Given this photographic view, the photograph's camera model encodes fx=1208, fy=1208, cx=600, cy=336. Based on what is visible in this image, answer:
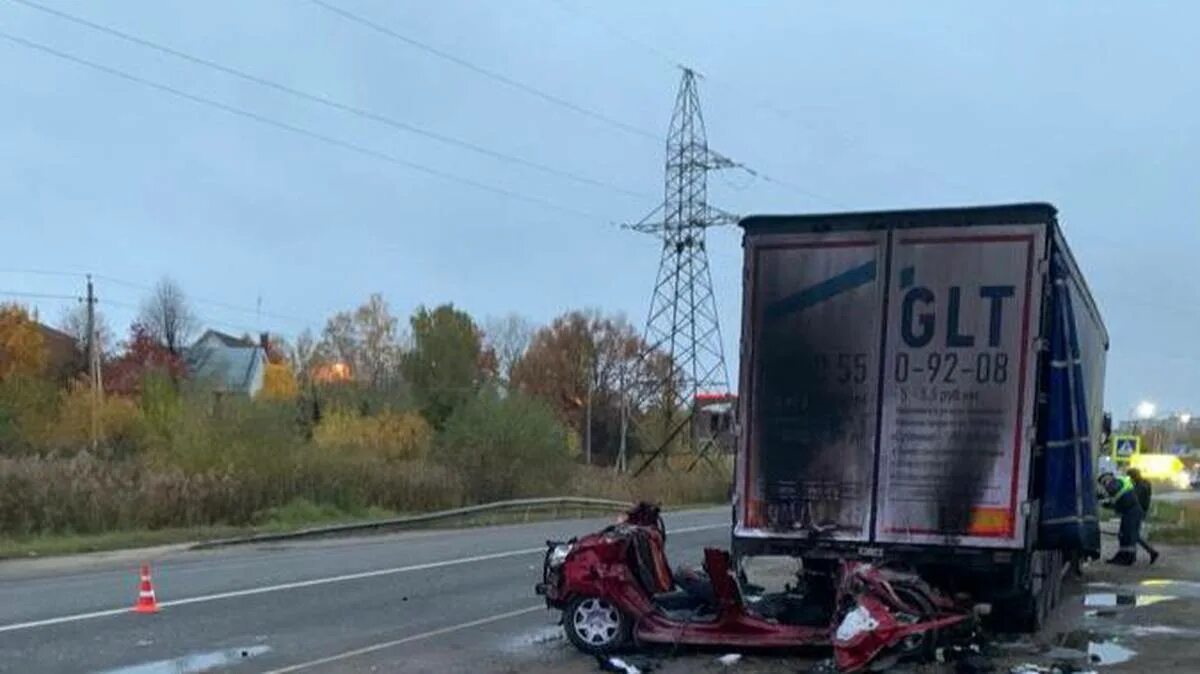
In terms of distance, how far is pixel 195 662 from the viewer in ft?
31.2

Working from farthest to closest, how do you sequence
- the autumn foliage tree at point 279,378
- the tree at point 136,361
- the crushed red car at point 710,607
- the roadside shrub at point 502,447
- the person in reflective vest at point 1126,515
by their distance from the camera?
the autumn foliage tree at point 279,378 → the tree at point 136,361 → the roadside shrub at point 502,447 → the person in reflective vest at point 1126,515 → the crushed red car at point 710,607

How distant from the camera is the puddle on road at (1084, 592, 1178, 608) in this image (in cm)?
1391

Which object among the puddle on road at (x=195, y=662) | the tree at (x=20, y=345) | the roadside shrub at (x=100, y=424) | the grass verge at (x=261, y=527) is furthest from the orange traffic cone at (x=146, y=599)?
the tree at (x=20, y=345)

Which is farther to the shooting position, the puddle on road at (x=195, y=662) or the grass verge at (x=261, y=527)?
the grass verge at (x=261, y=527)

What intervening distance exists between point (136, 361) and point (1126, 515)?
241 feet

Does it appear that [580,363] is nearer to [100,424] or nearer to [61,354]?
[61,354]

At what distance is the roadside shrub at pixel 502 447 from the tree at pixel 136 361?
36.4 meters

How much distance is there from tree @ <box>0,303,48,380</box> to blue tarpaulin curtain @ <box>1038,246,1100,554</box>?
64.6 meters

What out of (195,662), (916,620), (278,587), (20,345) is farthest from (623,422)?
(916,620)

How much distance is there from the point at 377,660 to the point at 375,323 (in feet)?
302

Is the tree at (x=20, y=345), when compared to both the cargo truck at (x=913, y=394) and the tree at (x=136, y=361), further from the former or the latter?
the cargo truck at (x=913, y=394)

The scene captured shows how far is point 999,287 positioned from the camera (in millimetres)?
9727

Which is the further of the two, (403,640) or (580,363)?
(580,363)

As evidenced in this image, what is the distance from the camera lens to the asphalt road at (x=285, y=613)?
31.6 ft
